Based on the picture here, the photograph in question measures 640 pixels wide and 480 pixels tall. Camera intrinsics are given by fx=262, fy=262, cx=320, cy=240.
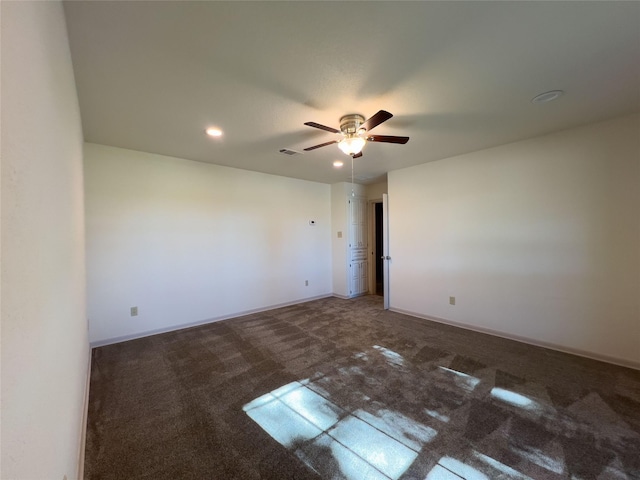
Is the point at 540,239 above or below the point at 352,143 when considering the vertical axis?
below

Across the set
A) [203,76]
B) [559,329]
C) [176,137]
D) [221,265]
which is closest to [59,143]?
[203,76]

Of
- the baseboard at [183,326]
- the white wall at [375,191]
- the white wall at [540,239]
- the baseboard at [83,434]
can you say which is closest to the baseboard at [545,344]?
the white wall at [540,239]

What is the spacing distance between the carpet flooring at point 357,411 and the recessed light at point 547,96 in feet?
8.59

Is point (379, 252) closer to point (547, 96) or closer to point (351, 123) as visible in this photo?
point (351, 123)

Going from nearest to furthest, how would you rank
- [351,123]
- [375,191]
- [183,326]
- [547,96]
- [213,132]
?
[547,96] < [351,123] < [213,132] < [183,326] < [375,191]

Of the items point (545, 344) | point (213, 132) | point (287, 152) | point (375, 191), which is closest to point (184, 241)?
point (213, 132)

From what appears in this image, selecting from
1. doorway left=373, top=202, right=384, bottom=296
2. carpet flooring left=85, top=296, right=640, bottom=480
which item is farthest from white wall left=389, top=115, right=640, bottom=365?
doorway left=373, top=202, right=384, bottom=296

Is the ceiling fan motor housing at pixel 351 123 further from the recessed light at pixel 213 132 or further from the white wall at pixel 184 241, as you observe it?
the white wall at pixel 184 241

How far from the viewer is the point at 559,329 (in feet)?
10.4

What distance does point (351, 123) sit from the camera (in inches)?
100

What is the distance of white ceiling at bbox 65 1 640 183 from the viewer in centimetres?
146

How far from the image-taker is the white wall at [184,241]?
134 inches

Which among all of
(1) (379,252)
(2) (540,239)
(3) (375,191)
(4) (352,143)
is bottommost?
(1) (379,252)

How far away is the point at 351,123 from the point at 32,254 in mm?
2414
